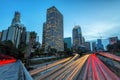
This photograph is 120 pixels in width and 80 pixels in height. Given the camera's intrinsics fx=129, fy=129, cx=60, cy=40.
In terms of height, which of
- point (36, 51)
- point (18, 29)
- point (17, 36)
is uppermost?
point (18, 29)

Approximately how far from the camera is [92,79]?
24.5 metres

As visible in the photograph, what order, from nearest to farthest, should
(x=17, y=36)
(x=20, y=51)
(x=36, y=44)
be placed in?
(x=20, y=51) < (x=36, y=44) < (x=17, y=36)

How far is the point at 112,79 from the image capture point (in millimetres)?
24484

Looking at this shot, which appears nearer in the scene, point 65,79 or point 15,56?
point 65,79

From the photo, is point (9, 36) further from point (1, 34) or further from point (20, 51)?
point (20, 51)

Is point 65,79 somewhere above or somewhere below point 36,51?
below

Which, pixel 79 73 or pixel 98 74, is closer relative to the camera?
pixel 98 74

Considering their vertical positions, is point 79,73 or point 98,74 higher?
point 98,74

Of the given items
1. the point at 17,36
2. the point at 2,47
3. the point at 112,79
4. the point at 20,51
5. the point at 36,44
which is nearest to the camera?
the point at 112,79

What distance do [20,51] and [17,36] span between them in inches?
2748

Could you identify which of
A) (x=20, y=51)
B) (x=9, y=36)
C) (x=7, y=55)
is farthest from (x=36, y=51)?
(x=9, y=36)

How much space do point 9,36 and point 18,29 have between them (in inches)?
481

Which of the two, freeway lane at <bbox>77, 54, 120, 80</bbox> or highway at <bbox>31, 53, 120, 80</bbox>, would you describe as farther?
highway at <bbox>31, 53, 120, 80</bbox>

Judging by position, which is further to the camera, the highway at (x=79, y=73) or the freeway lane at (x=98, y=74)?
the highway at (x=79, y=73)
